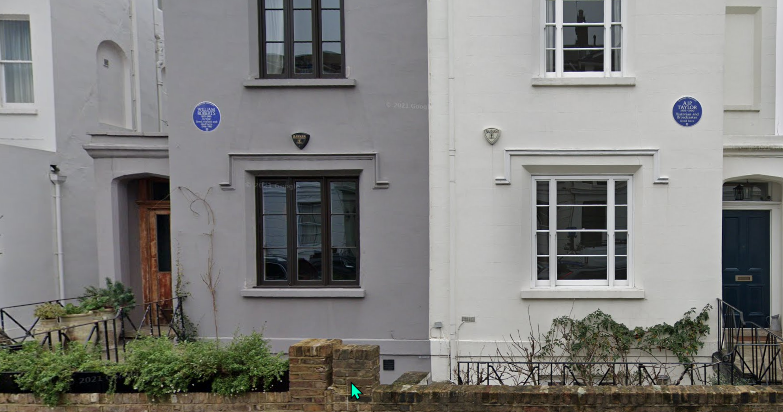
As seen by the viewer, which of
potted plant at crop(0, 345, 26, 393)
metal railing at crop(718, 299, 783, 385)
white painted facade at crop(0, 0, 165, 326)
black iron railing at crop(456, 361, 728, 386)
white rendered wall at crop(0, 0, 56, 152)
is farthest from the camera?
white rendered wall at crop(0, 0, 56, 152)

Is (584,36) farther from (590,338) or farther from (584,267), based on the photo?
(590,338)

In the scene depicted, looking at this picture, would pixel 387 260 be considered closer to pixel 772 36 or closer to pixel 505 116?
pixel 505 116

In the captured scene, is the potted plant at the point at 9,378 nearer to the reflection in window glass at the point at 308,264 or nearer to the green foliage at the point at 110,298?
the green foliage at the point at 110,298

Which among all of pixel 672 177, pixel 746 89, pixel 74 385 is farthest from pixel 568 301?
pixel 74 385

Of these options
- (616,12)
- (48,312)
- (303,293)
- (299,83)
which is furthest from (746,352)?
(48,312)

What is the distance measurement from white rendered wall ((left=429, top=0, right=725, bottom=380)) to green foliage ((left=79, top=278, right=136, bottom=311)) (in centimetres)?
534

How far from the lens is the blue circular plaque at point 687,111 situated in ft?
25.6

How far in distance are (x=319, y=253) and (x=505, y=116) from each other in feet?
12.0

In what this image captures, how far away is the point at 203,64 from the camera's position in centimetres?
839

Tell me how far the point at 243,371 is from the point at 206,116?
15.5ft

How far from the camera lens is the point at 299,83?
8.24m

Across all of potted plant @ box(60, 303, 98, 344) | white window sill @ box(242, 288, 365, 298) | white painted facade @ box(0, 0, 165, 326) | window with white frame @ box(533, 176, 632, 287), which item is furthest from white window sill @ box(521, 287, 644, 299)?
white painted facade @ box(0, 0, 165, 326)

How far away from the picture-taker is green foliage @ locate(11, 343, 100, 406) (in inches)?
205

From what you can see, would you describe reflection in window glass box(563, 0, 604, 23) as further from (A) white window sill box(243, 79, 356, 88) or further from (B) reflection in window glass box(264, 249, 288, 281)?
(B) reflection in window glass box(264, 249, 288, 281)
